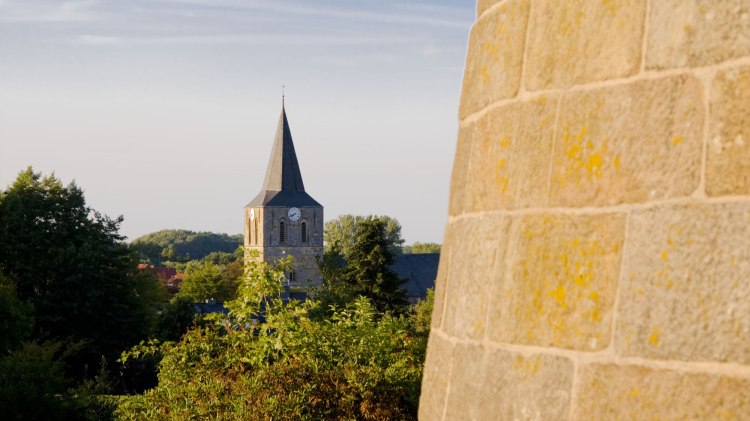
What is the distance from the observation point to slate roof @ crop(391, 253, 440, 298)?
8069 centimetres

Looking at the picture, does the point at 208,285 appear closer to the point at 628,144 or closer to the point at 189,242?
the point at 628,144

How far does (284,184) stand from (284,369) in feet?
239

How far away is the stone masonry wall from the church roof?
79130 mm

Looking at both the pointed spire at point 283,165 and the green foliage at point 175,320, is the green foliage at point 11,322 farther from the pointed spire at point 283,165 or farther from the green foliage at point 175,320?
the pointed spire at point 283,165

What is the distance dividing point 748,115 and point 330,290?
2796 centimetres

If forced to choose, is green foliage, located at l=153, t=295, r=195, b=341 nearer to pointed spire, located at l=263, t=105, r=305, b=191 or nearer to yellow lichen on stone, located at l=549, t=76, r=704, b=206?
yellow lichen on stone, located at l=549, t=76, r=704, b=206

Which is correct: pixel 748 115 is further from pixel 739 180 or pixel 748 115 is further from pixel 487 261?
pixel 487 261

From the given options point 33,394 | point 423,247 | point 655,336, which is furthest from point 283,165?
point 655,336

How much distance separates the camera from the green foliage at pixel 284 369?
11.1 metres

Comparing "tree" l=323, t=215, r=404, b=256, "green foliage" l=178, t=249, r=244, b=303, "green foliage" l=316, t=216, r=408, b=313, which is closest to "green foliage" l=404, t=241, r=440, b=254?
"tree" l=323, t=215, r=404, b=256

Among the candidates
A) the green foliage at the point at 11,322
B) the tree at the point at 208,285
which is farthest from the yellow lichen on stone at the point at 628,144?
the tree at the point at 208,285

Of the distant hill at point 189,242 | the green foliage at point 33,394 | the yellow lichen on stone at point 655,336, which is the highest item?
the yellow lichen on stone at point 655,336

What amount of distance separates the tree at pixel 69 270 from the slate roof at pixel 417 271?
154 feet

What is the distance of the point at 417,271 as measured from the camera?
270 feet
